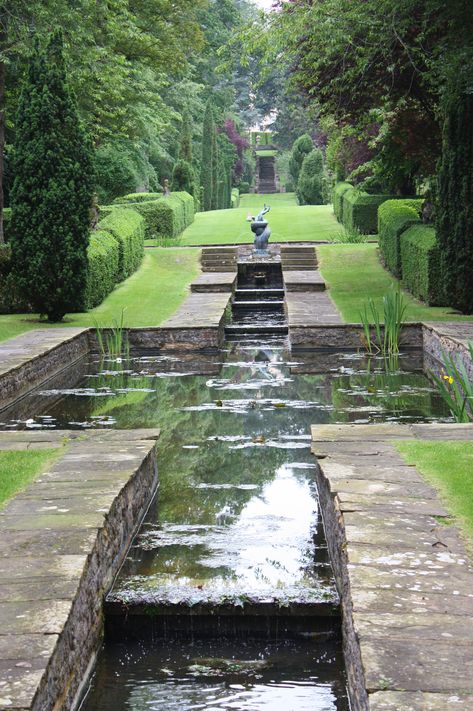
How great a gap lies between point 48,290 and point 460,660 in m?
12.3

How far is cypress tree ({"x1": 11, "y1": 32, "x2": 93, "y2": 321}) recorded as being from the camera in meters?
14.3

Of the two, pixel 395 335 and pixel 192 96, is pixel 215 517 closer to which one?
pixel 395 335

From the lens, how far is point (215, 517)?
618 centimetres

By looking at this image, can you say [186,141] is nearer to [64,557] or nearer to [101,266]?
[101,266]

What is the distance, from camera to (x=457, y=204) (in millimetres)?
14258

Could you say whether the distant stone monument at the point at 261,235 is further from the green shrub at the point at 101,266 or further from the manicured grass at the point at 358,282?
the green shrub at the point at 101,266

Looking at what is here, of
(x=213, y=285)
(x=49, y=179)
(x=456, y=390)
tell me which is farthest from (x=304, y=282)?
(x=456, y=390)

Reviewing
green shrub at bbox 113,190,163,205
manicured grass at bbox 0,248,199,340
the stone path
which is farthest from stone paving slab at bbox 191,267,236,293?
the stone path

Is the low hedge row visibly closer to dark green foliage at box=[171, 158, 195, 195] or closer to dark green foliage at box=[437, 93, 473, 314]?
dark green foliage at box=[171, 158, 195, 195]

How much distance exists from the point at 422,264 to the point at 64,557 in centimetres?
1292

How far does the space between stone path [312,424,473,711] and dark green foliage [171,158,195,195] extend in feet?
106

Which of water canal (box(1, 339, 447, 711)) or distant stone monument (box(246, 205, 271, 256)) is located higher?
distant stone monument (box(246, 205, 271, 256))

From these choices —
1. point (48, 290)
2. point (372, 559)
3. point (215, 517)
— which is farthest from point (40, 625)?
point (48, 290)

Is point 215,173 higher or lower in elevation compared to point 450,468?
higher
